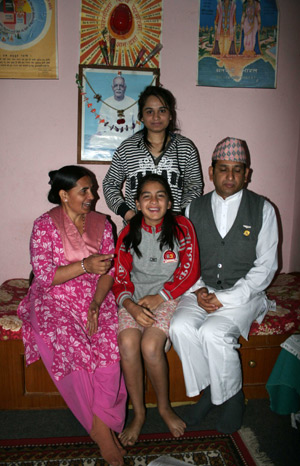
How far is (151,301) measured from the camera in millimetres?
1950

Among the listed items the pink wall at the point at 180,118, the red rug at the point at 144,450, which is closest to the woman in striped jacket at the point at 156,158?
the pink wall at the point at 180,118

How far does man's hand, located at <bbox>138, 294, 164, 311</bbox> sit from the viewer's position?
1.94 metres

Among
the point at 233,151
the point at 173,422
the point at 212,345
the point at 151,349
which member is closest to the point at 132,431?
the point at 173,422

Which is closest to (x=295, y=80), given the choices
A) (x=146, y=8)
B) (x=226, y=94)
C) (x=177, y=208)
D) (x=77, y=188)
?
(x=226, y=94)

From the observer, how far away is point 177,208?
237 centimetres

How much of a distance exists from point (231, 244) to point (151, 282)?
0.53 m

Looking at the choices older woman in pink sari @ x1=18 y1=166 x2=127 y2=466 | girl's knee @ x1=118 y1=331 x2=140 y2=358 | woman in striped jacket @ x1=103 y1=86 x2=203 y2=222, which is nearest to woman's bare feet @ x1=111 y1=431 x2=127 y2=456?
older woman in pink sari @ x1=18 y1=166 x2=127 y2=466

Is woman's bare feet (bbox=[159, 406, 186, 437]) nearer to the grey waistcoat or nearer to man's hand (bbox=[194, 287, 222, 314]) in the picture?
man's hand (bbox=[194, 287, 222, 314])

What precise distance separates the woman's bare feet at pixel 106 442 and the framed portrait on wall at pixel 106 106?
1938 millimetres

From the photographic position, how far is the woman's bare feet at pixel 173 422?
179 cm

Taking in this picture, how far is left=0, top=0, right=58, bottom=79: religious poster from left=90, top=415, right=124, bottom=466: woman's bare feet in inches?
97.2

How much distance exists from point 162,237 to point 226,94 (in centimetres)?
156

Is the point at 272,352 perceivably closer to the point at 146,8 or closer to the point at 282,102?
the point at 282,102

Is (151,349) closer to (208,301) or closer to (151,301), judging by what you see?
(151,301)
